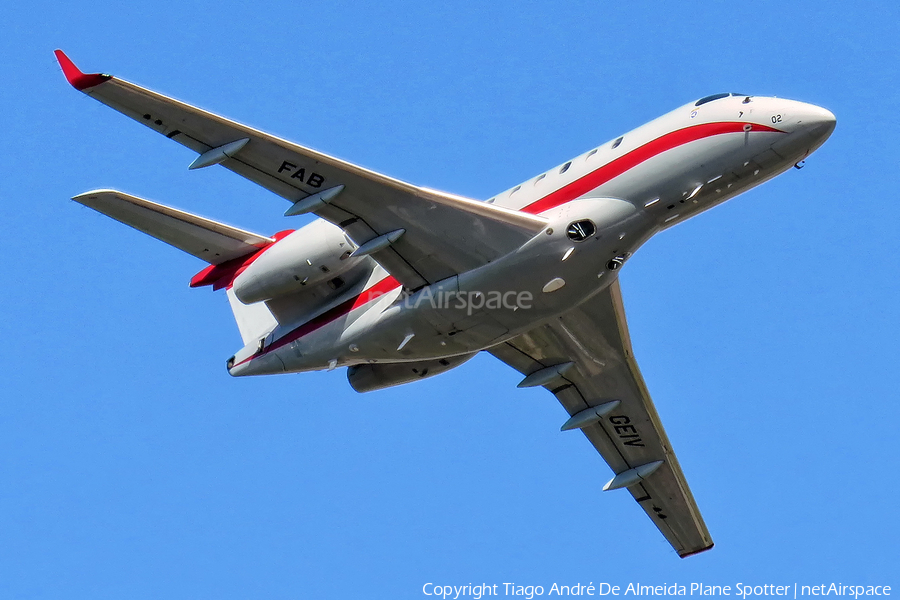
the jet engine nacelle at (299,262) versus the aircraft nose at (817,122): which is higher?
the aircraft nose at (817,122)

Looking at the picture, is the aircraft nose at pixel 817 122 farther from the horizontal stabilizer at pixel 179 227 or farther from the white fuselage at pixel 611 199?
the horizontal stabilizer at pixel 179 227

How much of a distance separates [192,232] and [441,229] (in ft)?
20.4

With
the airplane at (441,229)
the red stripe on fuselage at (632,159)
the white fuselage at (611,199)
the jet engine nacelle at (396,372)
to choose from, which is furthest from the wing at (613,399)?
the red stripe on fuselage at (632,159)

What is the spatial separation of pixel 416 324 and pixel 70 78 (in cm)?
826

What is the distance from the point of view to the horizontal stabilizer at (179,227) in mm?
27125

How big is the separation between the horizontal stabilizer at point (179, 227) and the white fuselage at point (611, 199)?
4.54m

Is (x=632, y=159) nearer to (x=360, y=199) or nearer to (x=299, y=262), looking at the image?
(x=360, y=199)

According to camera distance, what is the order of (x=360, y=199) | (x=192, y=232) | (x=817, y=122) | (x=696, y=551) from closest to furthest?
(x=817, y=122) < (x=360, y=199) < (x=192, y=232) < (x=696, y=551)

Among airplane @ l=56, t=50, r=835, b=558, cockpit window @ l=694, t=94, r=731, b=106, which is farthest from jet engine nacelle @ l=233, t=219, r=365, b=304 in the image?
cockpit window @ l=694, t=94, r=731, b=106

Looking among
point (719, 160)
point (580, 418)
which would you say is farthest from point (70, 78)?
point (580, 418)

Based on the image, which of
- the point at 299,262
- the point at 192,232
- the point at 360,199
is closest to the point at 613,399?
the point at 299,262

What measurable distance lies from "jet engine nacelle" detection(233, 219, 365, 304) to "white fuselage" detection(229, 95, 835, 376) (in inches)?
62.8

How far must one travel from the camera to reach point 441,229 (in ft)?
83.2

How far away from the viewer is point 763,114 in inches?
958
